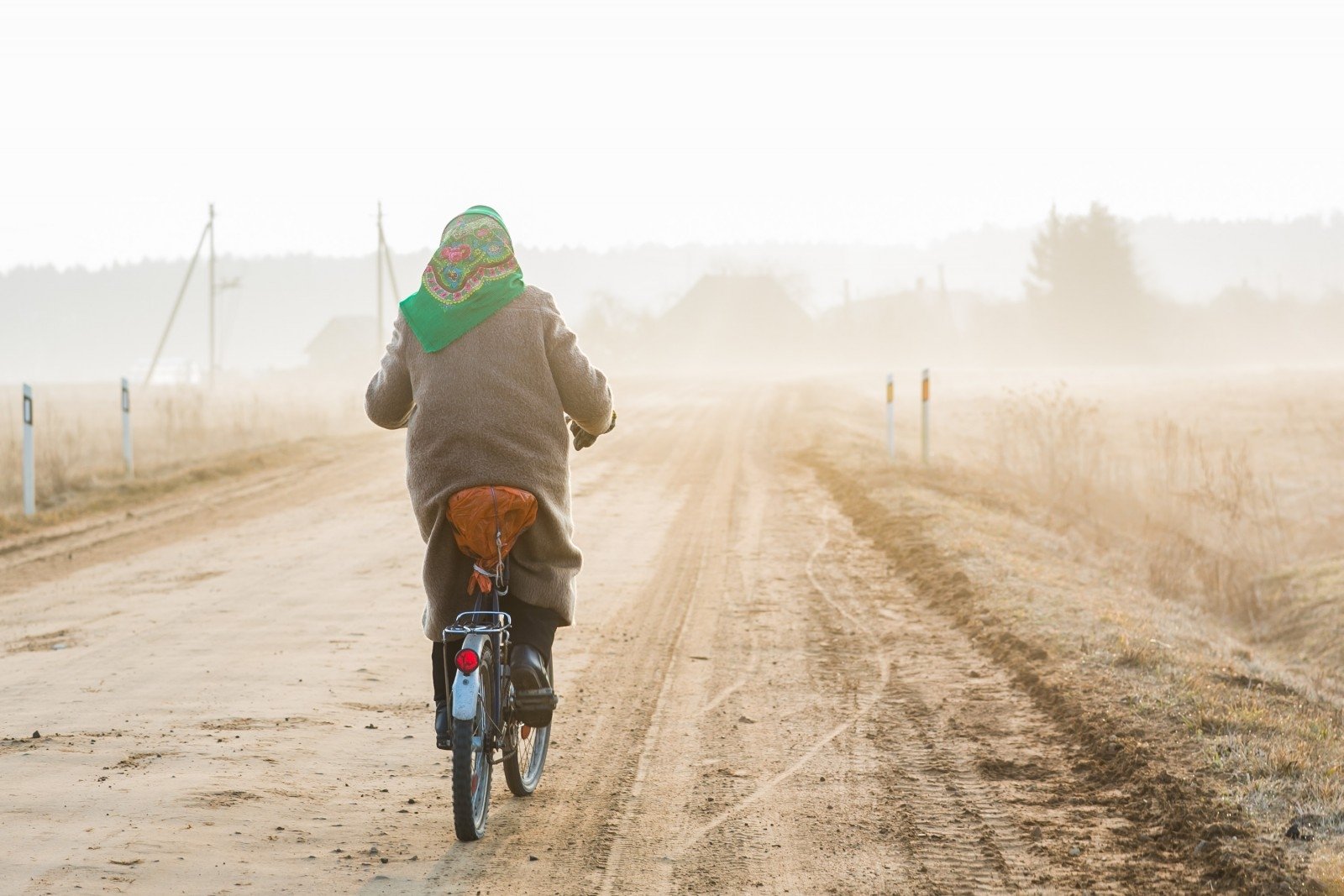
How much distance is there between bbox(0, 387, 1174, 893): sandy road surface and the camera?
3861 millimetres

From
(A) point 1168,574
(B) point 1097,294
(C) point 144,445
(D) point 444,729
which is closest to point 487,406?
(D) point 444,729

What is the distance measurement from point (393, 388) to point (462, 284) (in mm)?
472

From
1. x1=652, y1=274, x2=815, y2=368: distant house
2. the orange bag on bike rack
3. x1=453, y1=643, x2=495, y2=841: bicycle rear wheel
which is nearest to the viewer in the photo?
x1=453, y1=643, x2=495, y2=841: bicycle rear wheel

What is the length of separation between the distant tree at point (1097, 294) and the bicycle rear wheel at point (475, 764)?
74.3 meters

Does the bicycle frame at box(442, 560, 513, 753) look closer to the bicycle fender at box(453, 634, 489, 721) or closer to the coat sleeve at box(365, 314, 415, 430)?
the bicycle fender at box(453, 634, 489, 721)

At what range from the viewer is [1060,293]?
74.7 metres

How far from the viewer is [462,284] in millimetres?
4012

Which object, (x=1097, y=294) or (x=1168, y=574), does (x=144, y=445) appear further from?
(x=1097, y=294)

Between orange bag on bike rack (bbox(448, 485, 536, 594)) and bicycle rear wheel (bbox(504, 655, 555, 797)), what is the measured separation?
56 centimetres

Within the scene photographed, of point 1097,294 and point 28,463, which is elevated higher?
point 1097,294

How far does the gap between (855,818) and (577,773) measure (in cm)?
119

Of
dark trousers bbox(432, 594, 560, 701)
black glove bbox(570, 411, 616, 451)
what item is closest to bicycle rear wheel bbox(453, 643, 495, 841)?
dark trousers bbox(432, 594, 560, 701)

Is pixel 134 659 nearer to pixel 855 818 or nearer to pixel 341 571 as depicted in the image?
pixel 341 571

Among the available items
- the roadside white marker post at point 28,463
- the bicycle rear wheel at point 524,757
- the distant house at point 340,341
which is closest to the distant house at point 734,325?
the distant house at point 340,341
